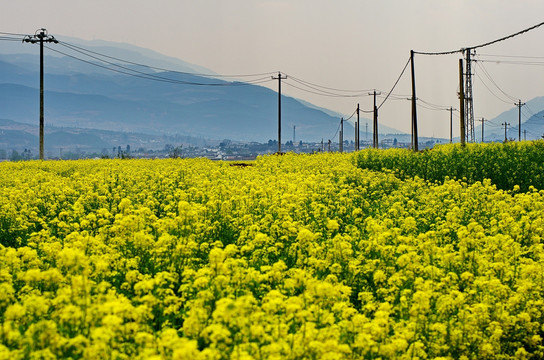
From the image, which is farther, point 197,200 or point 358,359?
point 197,200

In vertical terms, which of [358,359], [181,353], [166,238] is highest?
[166,238]

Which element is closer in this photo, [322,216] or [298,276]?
[298,276]

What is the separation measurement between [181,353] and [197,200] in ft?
32.0

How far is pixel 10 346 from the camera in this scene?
4.72 m

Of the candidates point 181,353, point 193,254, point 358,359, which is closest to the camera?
point 181,353

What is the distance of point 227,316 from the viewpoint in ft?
14.7

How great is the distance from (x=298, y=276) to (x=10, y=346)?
102 inches

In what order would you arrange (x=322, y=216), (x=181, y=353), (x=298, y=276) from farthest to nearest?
(x=322, y=216), (x=298, y=276), (x=181, y=353)

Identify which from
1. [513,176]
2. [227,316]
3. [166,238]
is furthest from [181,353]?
[513,176]

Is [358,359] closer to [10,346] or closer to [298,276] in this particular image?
[298,276]

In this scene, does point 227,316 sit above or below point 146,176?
below

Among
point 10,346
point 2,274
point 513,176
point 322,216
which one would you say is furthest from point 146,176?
point 10,346

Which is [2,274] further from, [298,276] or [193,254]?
[298,276]

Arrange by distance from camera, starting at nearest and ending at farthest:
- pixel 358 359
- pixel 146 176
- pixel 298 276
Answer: pixel 358 359 < pixel 298 276 < pixel 146 176
